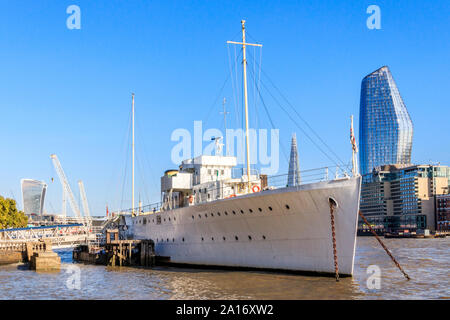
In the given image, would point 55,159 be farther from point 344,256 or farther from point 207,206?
point 344,256

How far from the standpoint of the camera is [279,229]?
2466 centimetres

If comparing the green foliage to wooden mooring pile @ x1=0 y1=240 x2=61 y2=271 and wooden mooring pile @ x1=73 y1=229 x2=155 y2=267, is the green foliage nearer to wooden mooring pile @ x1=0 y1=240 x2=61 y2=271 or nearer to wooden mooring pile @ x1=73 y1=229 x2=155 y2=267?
wooden mooring pile @ x1=0 y1=240 x2=61 y2=271

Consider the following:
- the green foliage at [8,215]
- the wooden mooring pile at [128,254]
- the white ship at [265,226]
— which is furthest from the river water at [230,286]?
the green foliage at [8,215]

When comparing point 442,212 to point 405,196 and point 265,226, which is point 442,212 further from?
point 265,226

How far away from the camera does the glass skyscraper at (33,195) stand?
140625mm

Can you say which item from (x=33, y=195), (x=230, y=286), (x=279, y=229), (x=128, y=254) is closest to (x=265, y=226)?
(x=279, y=229)

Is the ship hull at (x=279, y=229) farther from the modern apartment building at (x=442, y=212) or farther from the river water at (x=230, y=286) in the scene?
the modern apartment building at (x=442, y=212)

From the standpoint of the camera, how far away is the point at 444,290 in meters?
20.9

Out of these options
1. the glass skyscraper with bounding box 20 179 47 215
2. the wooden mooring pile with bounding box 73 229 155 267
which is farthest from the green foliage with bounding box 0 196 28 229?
the glass skyscraper with bounding box 20 179 47 215

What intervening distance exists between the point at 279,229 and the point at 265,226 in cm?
102

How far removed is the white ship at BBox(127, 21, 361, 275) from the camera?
73.5 ft

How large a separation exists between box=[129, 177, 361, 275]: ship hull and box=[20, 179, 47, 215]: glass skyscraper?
121011 millimetres

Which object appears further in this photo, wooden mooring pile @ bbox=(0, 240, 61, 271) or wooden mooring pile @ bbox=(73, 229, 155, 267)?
wooden mooring pile @ bbox=(73, 229, 155, 267)
